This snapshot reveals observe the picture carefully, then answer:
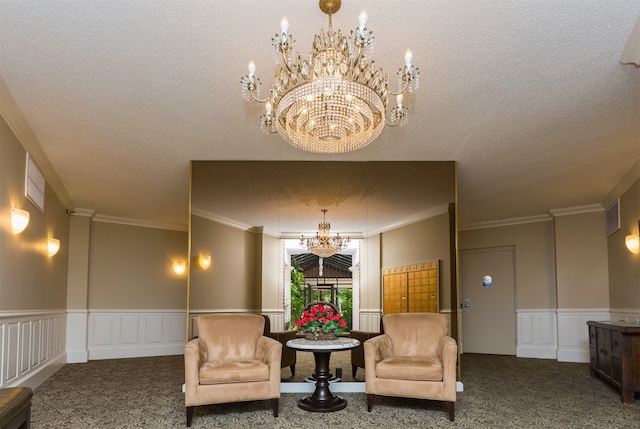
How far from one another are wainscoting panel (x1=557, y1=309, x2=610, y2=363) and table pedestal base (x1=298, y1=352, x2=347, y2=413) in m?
5.61

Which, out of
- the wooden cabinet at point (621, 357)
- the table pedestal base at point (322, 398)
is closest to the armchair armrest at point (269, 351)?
the table pedestal base at point (322, 398)

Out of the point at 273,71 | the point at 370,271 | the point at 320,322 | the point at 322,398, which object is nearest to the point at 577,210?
the point at 370,271

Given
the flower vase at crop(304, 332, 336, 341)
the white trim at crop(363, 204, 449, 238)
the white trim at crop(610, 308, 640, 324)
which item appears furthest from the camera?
the white trim at crop(610, 308, 640, 324)

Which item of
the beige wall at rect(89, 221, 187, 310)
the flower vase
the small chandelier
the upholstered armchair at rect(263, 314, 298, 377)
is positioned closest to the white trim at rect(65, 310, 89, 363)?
the beige wall at rect(89, 221, 187, 310)

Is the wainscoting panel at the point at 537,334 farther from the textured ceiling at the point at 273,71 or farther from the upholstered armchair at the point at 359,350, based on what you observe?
the upholstered armchair at the point at 359,350

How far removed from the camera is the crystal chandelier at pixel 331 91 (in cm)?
294

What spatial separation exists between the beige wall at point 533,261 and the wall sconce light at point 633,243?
265cm

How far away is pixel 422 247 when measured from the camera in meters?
6.46

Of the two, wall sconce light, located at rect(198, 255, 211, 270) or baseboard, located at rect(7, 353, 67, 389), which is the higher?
wall sconce light, located at rect(198, 255, 211, 270)

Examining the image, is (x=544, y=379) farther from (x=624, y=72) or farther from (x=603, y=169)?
(x=624, y=72)

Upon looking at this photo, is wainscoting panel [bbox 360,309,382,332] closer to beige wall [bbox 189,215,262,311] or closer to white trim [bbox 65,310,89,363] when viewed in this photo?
beige wall [bbox 189,215,262,311]

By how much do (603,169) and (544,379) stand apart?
2.79 meters

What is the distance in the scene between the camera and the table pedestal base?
5082 millimetres

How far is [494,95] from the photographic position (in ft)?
14.5
